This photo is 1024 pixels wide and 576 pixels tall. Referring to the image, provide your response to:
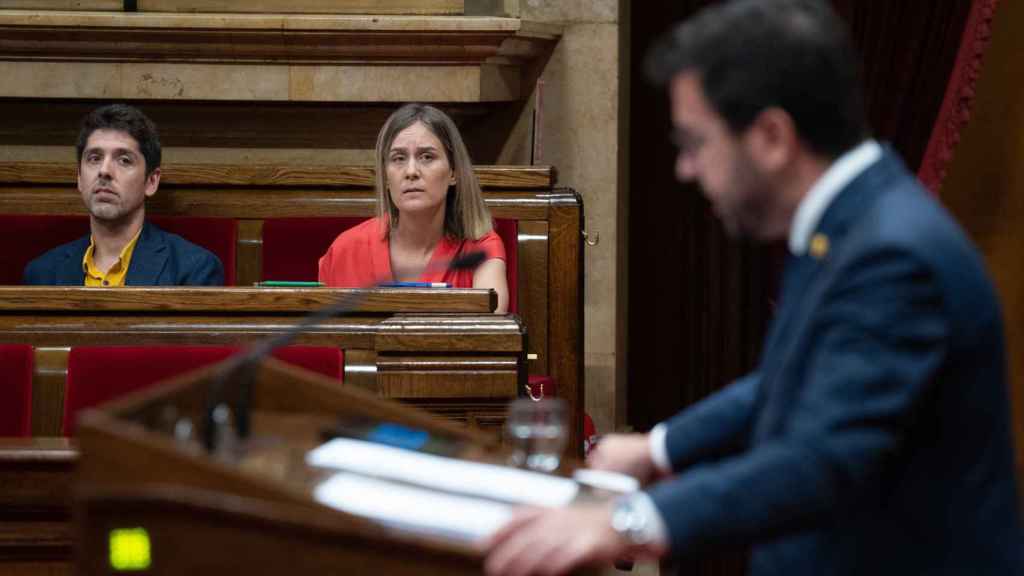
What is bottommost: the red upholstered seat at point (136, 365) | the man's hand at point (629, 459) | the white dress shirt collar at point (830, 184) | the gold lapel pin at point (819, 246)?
the man's hand at point (629, 459)

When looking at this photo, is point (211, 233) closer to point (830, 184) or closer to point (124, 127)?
point (124, 127)

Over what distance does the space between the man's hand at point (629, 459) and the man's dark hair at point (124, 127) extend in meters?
2.85

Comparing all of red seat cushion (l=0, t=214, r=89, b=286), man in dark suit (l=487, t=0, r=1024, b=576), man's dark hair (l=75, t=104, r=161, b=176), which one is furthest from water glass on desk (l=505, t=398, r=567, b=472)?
red seat cushion (l=0, t=214, r=89, b=286)

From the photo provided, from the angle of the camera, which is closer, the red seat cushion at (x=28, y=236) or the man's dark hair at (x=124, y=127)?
the man's dark hair at (x=124, y=127)

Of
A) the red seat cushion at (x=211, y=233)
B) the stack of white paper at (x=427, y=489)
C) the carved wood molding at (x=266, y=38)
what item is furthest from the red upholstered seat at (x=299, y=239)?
the stack of white paper at (x=427, y=489)

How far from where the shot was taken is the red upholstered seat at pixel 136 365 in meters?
2.83

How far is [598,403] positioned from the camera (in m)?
5.55

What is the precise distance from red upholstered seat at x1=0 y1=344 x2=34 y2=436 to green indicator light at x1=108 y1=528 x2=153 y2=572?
61.6 inches

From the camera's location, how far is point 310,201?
4727 mm

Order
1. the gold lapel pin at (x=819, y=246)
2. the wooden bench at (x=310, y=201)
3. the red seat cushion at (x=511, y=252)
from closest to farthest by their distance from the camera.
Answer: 1. the gold lapel pin at (x=819, y=246)
2. the red seat cushion at (x=511, y=252)
3. the wooden bench at (x=310, y=201)

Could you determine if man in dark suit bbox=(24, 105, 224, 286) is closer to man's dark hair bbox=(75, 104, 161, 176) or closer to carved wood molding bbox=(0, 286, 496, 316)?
man's dark hair bbox=(75, 104, 161, 176)

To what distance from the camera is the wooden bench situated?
4562 mm

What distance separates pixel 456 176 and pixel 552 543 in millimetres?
3027

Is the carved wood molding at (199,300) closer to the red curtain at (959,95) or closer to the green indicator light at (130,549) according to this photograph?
the red curtain at (959,95)
